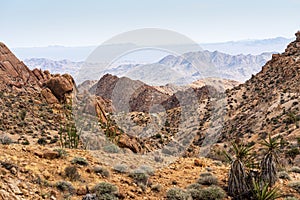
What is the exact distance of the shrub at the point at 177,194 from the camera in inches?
415

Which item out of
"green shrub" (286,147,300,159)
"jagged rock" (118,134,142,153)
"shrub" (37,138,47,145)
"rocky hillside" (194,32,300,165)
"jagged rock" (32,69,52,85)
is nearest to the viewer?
"green shrub" (286,147,300,159)

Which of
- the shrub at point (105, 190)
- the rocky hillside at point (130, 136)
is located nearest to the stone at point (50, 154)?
the rocky hillside at point (130, 136)

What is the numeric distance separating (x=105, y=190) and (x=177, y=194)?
236 cm

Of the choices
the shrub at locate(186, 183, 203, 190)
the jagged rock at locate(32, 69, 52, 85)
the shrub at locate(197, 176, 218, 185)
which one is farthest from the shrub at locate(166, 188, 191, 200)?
the jagged rock at locate(32, 69, 52, 85)

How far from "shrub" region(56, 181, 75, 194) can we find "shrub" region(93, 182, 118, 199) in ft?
2.33

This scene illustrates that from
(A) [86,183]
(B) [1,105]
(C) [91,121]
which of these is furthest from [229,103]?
(A) [86,183]

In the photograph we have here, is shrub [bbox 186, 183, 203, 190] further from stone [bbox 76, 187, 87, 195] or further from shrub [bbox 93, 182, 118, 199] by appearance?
stone [bbox 76, 187, 87, 195]

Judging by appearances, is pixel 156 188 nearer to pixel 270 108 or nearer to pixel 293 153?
pixel 293 153

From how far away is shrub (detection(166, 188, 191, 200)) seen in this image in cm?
1054

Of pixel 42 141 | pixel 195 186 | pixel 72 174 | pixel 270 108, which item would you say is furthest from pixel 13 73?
pixel 195 186

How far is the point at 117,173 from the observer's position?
12469 millimetres

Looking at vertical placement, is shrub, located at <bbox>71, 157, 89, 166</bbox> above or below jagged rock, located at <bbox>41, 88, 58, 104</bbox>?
above

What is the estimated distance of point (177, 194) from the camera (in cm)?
1063

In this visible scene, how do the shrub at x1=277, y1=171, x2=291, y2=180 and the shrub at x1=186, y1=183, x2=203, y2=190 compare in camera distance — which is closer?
the shrub at x1=186, y1=183, x2=203, y2=190
